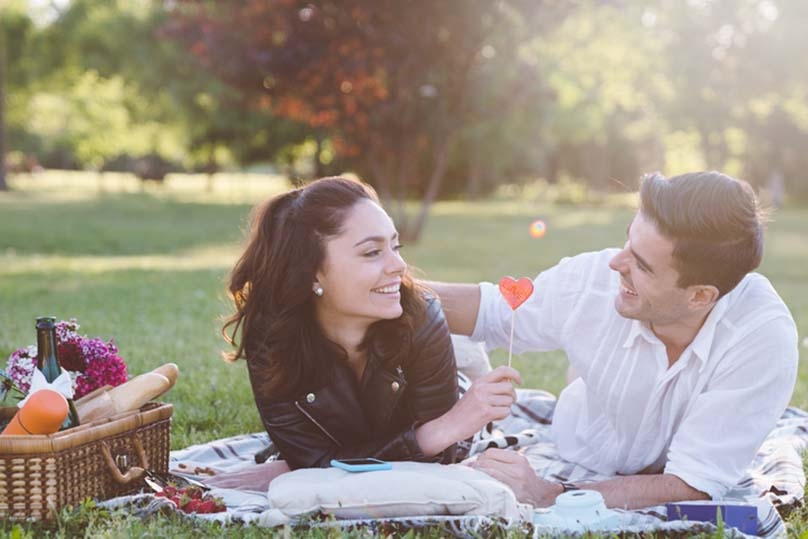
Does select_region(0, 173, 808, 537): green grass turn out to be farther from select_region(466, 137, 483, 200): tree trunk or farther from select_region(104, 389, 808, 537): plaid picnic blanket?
select_region(466, 137, 483, 200): tree trunk

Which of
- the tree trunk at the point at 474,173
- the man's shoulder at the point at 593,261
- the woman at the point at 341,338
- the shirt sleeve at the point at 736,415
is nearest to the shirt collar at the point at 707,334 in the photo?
the shirt sleeve at the point at 736,415

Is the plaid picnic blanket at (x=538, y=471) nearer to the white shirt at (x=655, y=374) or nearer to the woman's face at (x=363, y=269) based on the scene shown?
the white shirt at (x=655, y=374)

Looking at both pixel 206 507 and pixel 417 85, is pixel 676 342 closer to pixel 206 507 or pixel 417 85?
pixel 206 507

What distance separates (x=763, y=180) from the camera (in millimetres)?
50219

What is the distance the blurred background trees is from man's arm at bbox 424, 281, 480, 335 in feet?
23.5

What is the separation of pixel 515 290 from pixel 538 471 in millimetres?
1064

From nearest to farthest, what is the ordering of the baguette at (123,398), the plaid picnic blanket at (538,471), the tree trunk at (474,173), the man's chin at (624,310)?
the plaid picnic blanket at (538,471)
the man's chin at (624,310)
the baguette at (123,398)
the tree trunk at (474,173)

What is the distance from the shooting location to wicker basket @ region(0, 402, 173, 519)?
3.49 metres

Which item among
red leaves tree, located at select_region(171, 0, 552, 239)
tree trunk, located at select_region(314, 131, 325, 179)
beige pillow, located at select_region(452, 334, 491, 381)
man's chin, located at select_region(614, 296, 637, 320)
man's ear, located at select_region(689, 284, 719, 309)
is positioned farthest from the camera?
tree trunk, located at select_region(314, 131, 325, 179)

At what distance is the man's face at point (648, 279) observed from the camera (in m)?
3.72

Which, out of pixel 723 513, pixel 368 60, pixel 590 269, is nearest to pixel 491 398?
pixel 590 269

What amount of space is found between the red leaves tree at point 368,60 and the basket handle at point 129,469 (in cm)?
1189

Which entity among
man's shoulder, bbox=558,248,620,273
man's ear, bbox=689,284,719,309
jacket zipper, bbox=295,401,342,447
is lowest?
jacket zipper, bbox=295,401,342,447

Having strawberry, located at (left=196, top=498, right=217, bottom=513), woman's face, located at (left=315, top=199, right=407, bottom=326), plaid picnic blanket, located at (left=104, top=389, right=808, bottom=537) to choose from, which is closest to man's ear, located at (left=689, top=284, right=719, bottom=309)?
plaid picnic blanket, located at (left=104, top=389, right=808, bottom=537)
